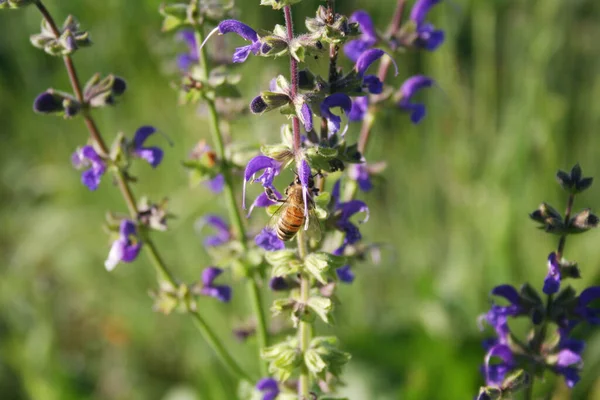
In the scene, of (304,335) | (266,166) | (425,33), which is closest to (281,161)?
(266,166)

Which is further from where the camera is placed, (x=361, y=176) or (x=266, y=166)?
(x=361, y=176)

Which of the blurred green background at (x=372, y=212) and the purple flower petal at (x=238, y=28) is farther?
the blurred green background at (x=372, y=212)

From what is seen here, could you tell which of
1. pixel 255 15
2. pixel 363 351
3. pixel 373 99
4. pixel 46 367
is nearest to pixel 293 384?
pixel 373 99

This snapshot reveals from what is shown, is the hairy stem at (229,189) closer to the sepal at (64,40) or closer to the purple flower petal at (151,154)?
the purple flower petal at (151,154)

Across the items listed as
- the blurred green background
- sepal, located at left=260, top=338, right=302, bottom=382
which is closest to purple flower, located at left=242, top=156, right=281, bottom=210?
sepal, located at left=260, top=338, right=302, bottom=382

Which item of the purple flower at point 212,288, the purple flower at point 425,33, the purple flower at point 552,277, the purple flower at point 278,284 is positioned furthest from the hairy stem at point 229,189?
the purple flower at point 552,277

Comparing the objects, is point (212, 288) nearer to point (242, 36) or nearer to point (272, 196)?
point (272, 196)

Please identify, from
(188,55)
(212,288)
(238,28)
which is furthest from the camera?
(188,55)
